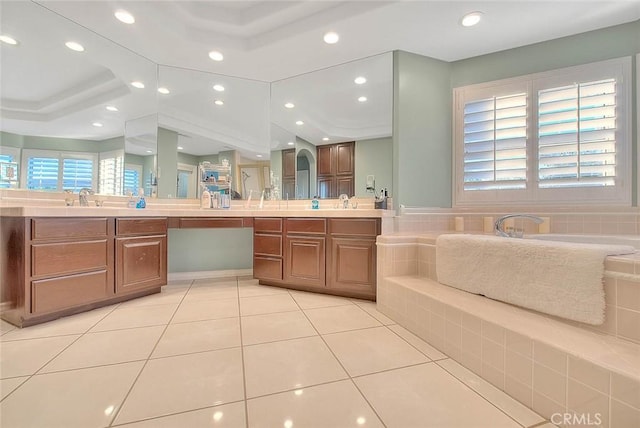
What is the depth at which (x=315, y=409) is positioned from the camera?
1.04 metres

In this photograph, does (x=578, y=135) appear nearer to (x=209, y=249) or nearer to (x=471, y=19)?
(x=471, y=19)

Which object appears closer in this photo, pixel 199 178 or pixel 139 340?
pixel 139 340

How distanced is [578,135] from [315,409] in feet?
9.88

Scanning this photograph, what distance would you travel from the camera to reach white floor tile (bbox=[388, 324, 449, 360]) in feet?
4.75

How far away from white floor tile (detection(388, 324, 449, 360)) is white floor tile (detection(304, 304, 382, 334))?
14 centimetres

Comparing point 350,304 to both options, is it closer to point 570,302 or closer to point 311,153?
point 570,302

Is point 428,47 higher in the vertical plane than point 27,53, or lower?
higher

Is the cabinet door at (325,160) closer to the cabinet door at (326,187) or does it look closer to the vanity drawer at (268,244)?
the cabinet door at (326,187)

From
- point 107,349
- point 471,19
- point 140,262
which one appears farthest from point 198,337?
point 471,19

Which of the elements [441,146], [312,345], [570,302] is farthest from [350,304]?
[441,146]

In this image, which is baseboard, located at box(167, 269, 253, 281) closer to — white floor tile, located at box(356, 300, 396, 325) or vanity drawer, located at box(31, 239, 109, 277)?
vanity drawer, located at box(31, 239, 109, 277)

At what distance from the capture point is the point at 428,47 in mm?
2578

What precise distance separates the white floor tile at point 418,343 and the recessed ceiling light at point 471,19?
2.55m

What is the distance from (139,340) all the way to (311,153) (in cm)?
233
